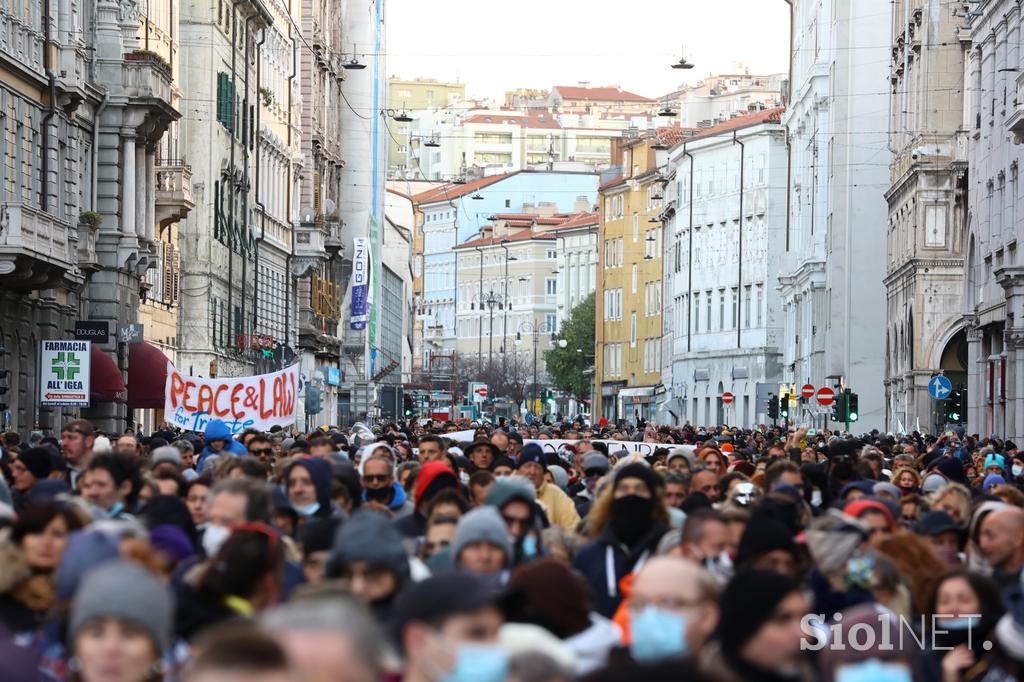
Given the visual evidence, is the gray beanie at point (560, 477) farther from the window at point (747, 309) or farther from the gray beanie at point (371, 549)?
the window at point (747, 309)

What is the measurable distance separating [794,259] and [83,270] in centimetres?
5512

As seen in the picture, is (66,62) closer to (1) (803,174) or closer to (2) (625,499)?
(2) (625,499)

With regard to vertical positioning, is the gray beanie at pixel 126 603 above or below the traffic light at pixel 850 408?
below

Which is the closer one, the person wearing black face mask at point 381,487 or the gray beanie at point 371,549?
the gray beanie at point 371,549

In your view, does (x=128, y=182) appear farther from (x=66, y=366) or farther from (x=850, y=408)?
(x=66, y=366)

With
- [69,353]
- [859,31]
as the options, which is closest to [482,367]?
[859,31]

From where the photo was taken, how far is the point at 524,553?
1153 cm

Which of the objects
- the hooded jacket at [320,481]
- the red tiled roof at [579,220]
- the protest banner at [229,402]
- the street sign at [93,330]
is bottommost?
the hooded jacket at [320,481]

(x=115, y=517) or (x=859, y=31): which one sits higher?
(x=859, y=31)

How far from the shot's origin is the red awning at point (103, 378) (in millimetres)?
40312

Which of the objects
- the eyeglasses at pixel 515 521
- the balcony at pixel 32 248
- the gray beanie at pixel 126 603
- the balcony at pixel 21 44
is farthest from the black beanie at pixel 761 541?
the balcony at pixel 21 44

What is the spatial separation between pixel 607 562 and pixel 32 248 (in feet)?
84.1

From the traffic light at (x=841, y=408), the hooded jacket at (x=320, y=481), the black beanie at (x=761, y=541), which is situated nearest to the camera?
the black beanie at (x=761, y=541)

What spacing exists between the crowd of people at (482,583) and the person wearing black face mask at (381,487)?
0.02m
